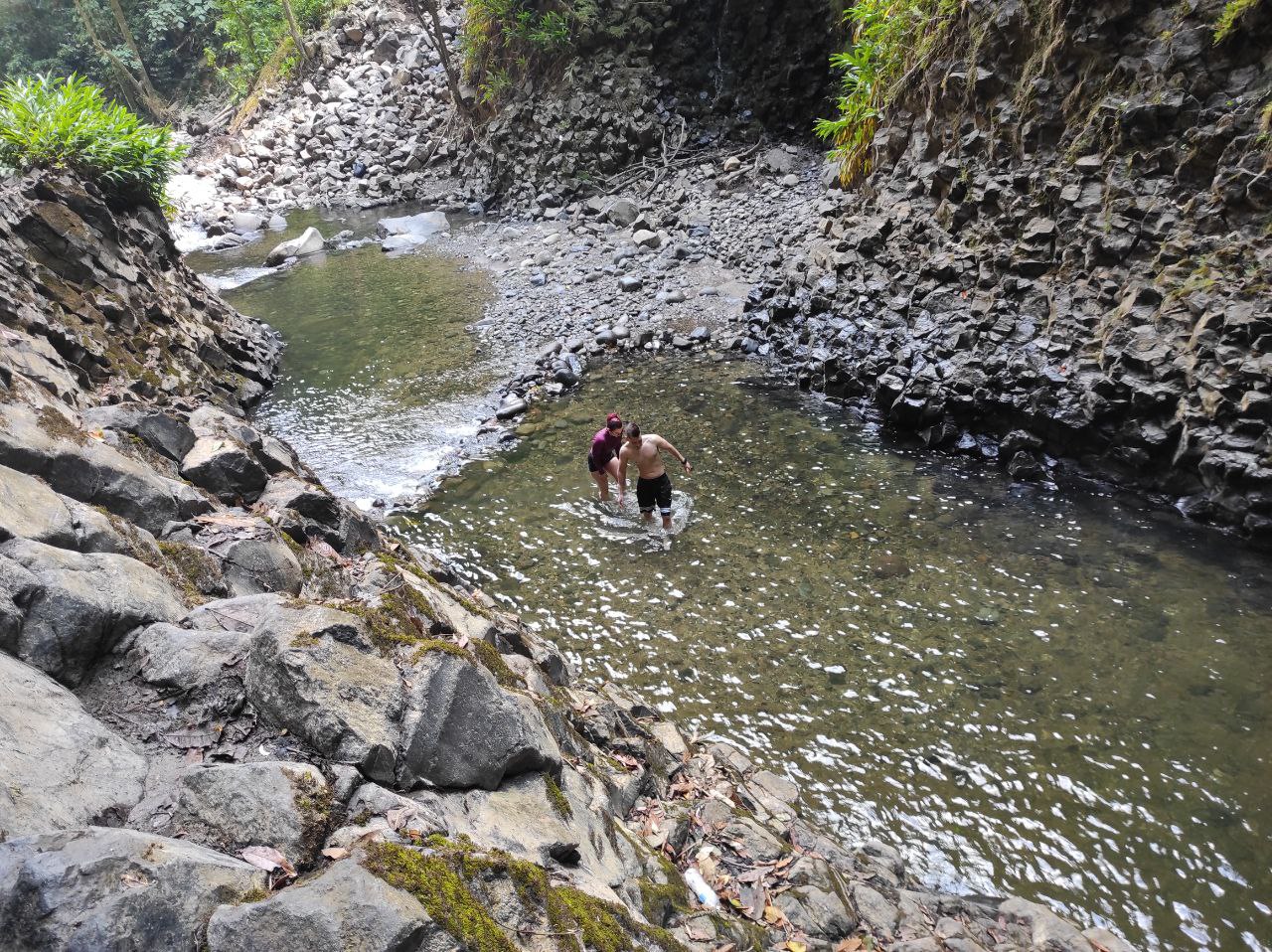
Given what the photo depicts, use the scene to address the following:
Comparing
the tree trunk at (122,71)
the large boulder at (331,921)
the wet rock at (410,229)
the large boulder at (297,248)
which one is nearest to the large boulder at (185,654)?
the large boulder at (331,921)

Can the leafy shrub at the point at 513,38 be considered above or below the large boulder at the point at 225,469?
above

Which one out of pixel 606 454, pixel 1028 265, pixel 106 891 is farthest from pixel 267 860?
pixel 1028 265

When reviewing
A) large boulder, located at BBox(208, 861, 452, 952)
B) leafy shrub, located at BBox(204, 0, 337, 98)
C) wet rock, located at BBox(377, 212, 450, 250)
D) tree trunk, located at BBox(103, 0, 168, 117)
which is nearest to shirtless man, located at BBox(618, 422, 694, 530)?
large boulder, located at BBox(208, 861, 452, 952)

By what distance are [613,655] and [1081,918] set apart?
4.25 meters

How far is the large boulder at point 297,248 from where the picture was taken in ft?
78.3

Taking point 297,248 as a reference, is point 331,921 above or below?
below

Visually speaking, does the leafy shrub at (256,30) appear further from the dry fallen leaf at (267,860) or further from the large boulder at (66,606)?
the dry fallen leaf at (267,860)

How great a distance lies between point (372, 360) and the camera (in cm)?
1590

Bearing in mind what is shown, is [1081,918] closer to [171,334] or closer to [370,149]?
[171,334]

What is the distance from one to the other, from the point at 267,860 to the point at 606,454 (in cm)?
750

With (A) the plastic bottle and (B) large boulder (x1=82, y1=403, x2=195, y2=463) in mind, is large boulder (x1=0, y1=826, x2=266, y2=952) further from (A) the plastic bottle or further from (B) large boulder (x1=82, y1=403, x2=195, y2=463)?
(B) large boulder (x1=82, y1=403, x2=195, y2=463)

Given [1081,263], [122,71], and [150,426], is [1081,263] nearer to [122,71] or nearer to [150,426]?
[150,426]

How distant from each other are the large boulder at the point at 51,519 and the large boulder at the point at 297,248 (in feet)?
73.1

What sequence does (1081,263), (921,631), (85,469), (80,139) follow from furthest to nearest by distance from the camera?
1. (80,139)
2. (1081,263)
3. (921,631)
4. (85,469)
